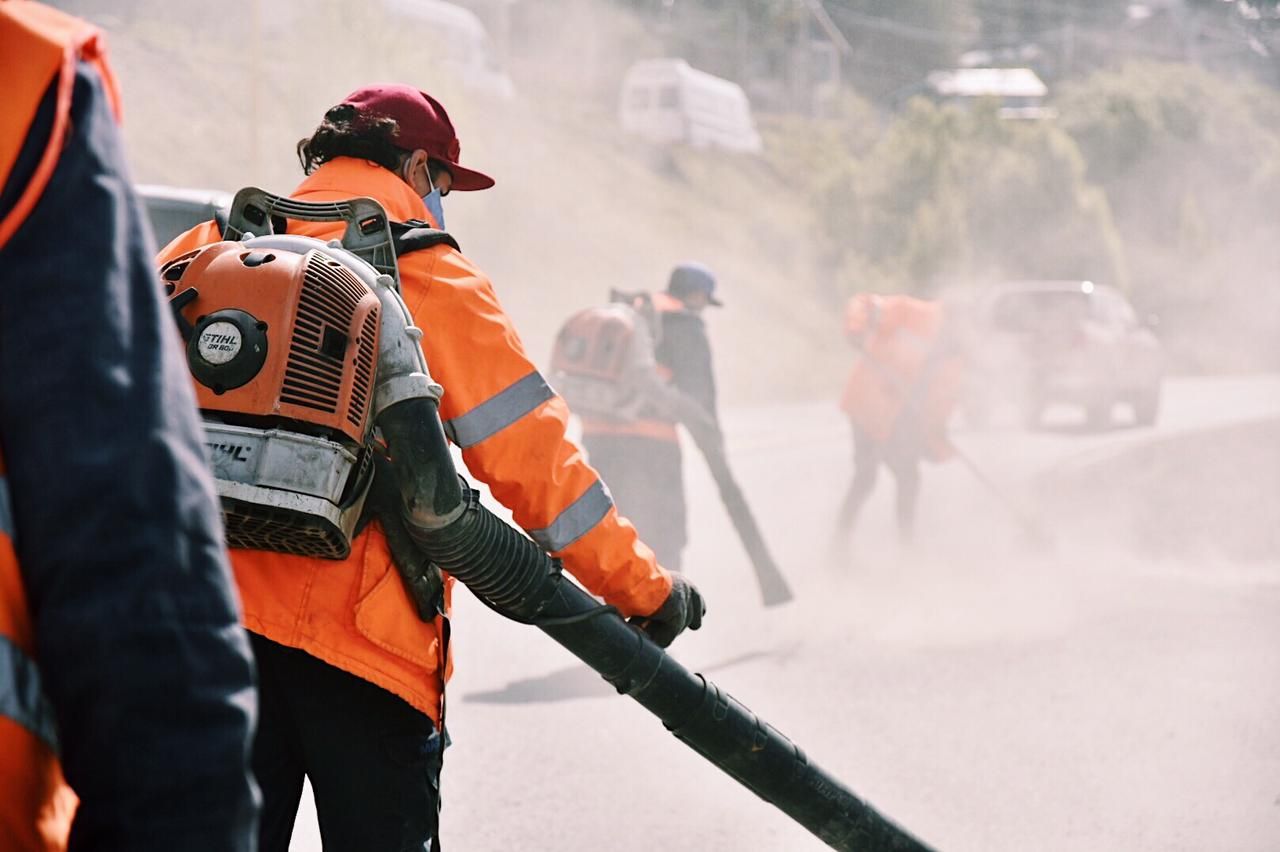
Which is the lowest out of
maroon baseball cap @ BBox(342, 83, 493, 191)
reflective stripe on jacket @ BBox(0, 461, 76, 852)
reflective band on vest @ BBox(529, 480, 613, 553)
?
reflective band on vest @ BBox(529, 480, 613, 553)

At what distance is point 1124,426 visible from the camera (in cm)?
2222

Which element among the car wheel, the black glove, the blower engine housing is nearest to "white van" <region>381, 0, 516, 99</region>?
the car wheel

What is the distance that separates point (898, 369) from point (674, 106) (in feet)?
148

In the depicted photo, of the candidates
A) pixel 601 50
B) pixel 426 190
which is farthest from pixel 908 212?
pixel 426 190

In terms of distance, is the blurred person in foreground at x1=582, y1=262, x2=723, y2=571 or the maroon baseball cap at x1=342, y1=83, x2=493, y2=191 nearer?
the maroon baseball cap at x1=342, y1=83, x2=493, y2=191

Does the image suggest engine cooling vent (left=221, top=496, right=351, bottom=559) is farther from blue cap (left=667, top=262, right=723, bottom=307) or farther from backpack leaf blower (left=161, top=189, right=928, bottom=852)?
blue cap (left=667, top=262, right=723, bottom=307)

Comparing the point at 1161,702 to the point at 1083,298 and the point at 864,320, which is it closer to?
the point at 864,320

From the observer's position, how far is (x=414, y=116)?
3020mm

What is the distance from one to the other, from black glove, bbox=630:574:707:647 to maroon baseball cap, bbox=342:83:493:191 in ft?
2.81

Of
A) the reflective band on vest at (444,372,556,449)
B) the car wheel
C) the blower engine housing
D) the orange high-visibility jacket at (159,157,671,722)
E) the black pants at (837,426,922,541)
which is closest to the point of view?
the blower engine housing

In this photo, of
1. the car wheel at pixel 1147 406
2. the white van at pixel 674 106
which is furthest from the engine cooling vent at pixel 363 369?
the white van at pixel 674 106

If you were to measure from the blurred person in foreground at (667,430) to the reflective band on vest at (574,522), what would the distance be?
15.3 feet

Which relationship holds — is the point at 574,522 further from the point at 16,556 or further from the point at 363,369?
the point at 16,556

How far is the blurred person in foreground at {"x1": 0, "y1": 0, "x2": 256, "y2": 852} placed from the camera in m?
1.22
